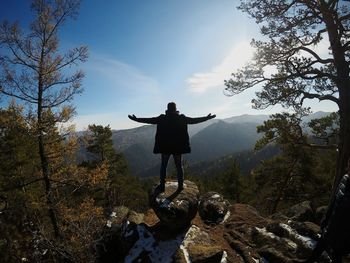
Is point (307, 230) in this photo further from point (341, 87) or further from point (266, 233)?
point (341, 87)

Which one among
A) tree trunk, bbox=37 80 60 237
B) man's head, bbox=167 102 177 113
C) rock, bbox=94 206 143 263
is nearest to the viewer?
rock, bbox=94 206 143 263

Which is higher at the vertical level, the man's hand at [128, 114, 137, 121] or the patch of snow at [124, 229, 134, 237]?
the man's hand at [128, 114, 137, 121]

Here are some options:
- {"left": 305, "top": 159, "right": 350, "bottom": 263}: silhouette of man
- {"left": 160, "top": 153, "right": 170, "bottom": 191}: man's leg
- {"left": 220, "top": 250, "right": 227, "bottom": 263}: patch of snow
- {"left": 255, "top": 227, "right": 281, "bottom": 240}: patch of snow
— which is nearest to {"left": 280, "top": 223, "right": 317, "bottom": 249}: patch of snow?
{"left": 255, "top": 227, "right": 281, "bottom": 240}: patch of snow

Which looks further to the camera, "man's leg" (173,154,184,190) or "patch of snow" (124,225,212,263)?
"man's leg" (173,154,184,190)

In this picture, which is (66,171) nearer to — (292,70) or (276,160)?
(292,70)

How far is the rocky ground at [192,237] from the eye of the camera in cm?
855

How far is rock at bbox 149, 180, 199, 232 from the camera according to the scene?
30.6 feet

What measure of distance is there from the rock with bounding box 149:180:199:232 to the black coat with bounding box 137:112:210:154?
4.78 feet

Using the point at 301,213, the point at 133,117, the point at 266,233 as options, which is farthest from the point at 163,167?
the point at 301,213

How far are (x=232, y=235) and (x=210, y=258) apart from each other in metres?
2.09

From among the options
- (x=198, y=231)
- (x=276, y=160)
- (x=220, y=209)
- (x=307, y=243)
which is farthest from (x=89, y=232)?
(x=276, y=160)

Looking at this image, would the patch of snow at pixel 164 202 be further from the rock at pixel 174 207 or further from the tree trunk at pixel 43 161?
the tree trunk at pixel 43 161

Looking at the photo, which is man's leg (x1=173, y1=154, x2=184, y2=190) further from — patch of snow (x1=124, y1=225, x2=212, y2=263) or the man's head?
patch of snow (x1=124, y1=225, x2=212, y2=263)

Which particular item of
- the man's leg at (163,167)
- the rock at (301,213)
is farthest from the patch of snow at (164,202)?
the rock at (301,213)
